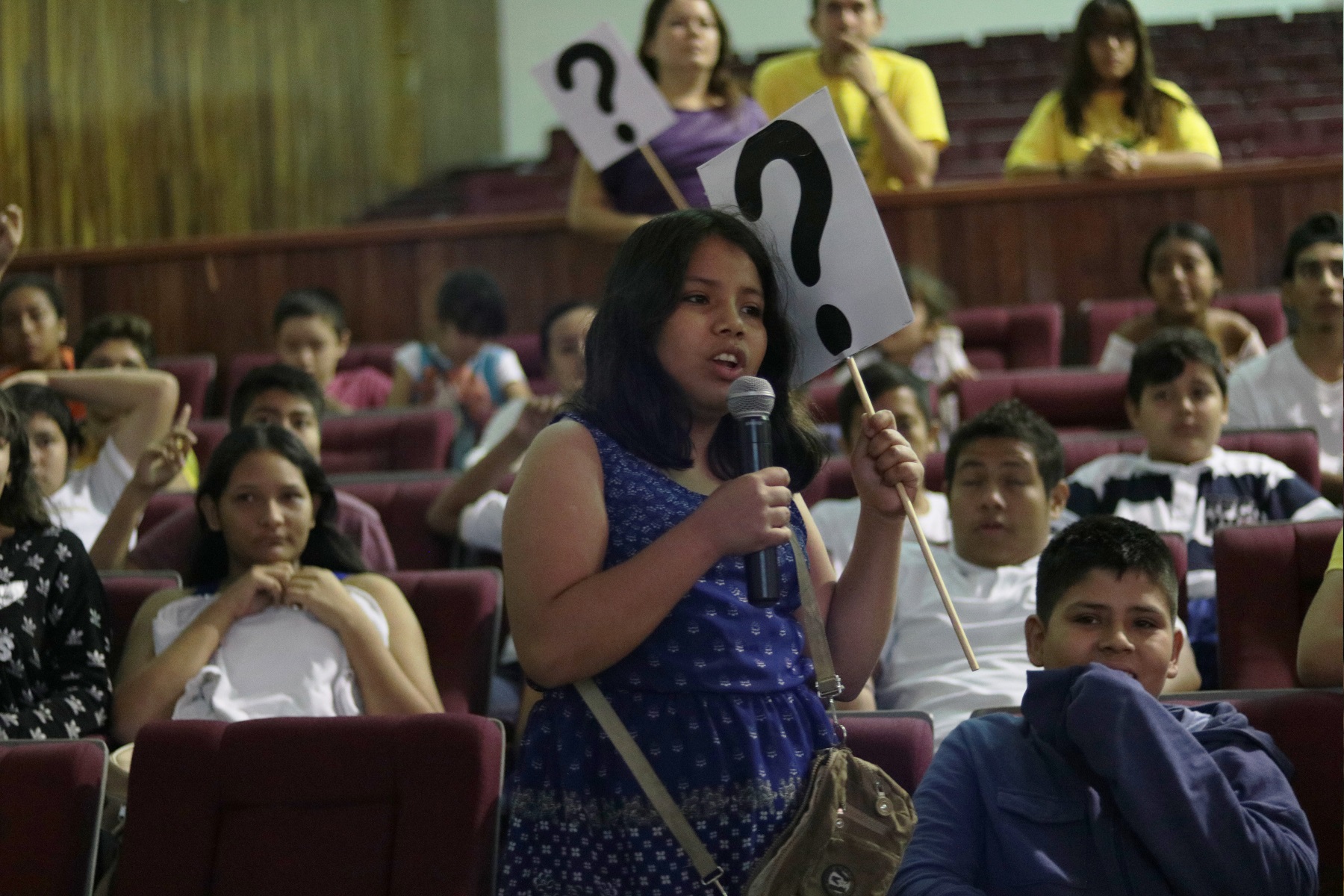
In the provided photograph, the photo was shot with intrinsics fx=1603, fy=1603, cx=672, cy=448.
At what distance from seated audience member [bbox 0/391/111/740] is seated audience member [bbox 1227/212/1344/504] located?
201 centimetres

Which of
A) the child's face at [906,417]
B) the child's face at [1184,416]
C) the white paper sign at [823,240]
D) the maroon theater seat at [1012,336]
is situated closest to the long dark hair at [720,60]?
the maroon theater seat at [1012,336]

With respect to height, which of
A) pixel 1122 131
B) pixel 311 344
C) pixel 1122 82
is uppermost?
pixel 1122 82

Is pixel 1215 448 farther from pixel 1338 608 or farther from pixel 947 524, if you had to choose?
pixel 1338 608

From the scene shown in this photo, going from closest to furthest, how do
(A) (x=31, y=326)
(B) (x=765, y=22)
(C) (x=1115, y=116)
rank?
(A) (x=31, y=326) < (C) (x=1115, y=116) < (B) (x=765, y=22)

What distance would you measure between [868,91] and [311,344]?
1.41 meters

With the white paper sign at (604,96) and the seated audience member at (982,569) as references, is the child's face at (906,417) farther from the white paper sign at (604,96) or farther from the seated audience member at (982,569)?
the white paper sign at (604,96)

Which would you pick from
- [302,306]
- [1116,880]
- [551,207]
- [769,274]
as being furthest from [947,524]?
[551,207]

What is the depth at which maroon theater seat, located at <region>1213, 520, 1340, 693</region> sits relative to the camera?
2.03 metres

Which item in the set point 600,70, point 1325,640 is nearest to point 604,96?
point 600,70

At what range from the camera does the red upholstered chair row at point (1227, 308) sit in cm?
362

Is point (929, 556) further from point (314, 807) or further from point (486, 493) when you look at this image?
point (486, 493)

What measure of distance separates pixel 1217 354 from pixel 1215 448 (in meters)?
0.21

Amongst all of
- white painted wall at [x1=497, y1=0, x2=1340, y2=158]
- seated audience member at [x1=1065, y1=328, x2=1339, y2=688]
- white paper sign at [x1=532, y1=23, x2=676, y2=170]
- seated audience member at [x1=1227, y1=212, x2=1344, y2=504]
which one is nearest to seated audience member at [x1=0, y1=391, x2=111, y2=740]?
seated audience member at [x1=1065, y1=328, x2=1339, y2=688]

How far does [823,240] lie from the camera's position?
4.29ft
